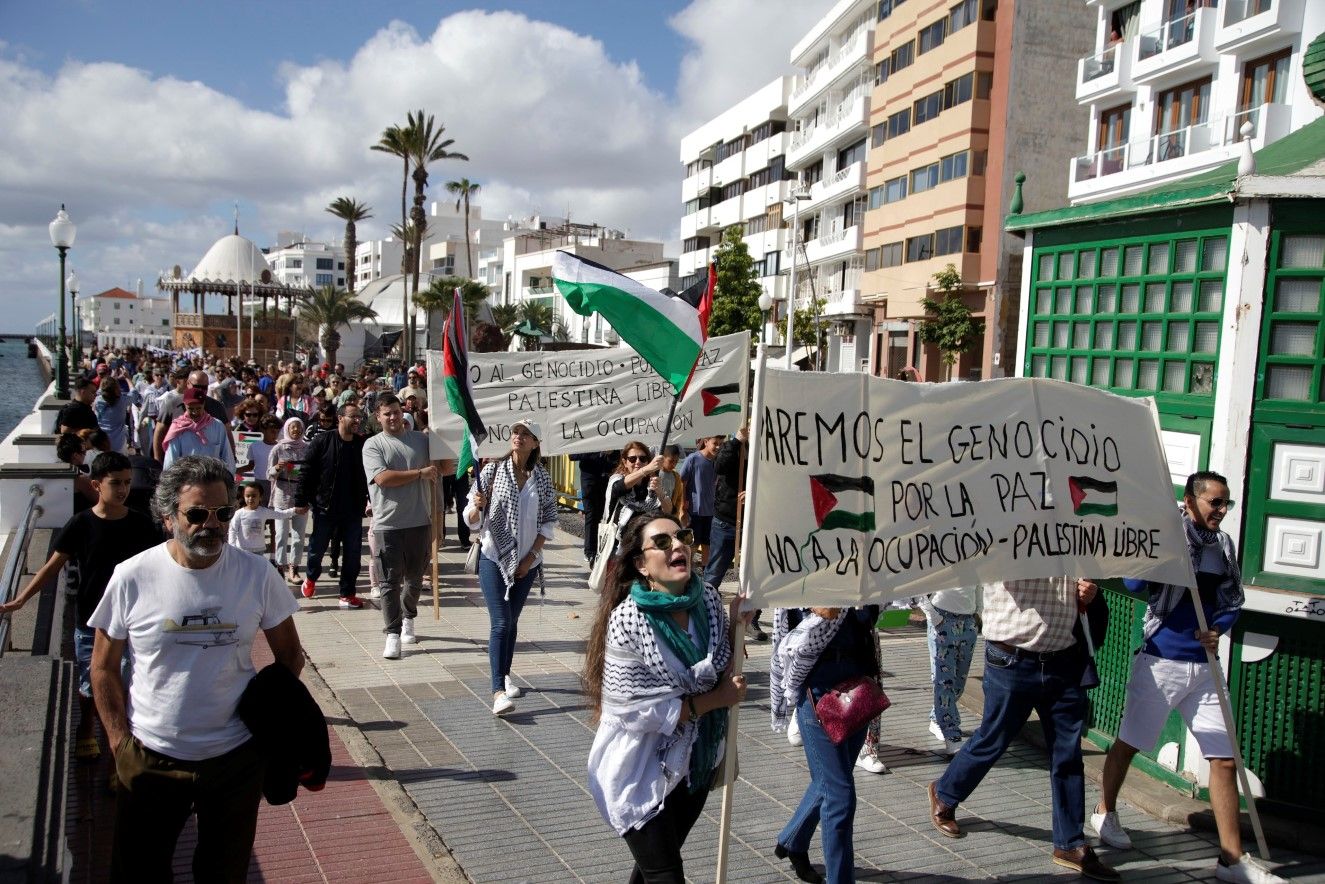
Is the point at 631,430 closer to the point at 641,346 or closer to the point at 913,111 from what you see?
the point at 641,346

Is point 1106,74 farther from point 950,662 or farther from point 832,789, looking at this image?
point 832,789

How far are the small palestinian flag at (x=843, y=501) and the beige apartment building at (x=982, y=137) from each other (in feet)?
101

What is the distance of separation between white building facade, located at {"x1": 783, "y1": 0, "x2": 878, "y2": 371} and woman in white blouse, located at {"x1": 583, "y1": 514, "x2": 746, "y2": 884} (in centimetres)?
4170

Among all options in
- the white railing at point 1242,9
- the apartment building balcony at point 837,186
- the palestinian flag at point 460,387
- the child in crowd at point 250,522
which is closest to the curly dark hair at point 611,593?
the palestinian flag at point 460,387

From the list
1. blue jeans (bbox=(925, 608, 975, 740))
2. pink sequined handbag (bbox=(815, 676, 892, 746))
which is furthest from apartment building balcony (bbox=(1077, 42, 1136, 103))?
pink sequined handbag (bbox=(815, 676, 892, 746))

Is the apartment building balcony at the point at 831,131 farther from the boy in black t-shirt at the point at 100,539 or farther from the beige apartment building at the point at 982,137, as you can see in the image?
the boy in black t-shirt at the point at 100,539

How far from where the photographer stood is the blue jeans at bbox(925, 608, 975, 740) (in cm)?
657

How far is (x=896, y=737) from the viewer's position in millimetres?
6945

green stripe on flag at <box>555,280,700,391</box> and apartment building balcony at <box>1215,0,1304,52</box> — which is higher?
apartment building balcony at <box>1215,0,1304,52</box>

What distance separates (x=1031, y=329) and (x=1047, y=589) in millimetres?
2811

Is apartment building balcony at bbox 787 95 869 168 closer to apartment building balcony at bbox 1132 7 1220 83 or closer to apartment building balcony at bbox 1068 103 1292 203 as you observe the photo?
apartment building balcony at bbox 1068 103 1292 203

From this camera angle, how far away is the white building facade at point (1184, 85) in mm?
26156

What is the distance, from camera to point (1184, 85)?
30.0m

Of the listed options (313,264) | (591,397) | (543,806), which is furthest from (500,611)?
(313,264)
